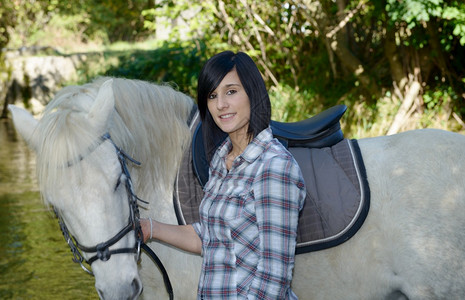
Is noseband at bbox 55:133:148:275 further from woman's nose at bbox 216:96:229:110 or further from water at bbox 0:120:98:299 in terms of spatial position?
water at bbox 0:120:98:299

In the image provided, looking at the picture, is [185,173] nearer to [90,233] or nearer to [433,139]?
[90,233]

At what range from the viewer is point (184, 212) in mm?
2250

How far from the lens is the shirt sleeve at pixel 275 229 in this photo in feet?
5.22

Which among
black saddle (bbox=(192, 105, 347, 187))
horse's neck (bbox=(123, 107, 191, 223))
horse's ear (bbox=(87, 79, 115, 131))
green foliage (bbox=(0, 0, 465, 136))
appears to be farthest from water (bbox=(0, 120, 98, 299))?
green foliage (bbox=(0, 0, 465, 136))

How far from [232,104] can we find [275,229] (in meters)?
0.50

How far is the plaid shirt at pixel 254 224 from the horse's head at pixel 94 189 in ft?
1.03

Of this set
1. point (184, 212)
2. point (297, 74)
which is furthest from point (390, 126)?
point (184, 212)

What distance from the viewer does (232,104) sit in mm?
1783

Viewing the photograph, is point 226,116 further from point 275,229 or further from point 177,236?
point 177,236

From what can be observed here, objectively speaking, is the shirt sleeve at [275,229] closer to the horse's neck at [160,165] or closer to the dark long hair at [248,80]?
the dark long hair at [248,80]

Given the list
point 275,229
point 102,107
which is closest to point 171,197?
point 102,107

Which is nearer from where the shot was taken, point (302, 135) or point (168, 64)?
point (302, 135)

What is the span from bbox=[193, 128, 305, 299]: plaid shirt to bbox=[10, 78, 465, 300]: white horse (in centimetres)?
36

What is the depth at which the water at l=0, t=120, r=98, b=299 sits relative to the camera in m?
4.44
